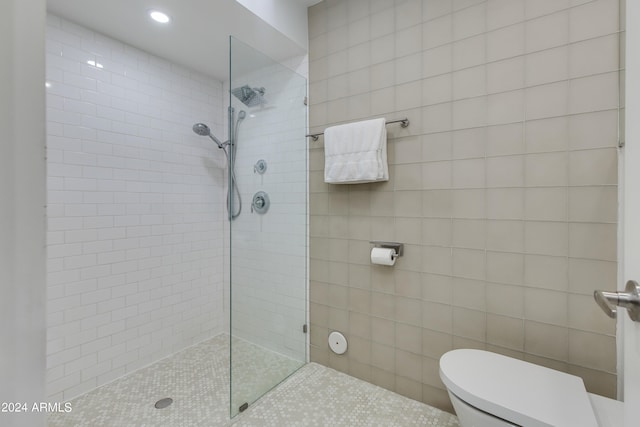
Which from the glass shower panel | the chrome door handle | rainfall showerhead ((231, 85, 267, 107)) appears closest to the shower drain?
the glass shower panel

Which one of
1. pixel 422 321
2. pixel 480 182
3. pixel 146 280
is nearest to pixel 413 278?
pixel 422 321

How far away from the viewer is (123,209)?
2.10 meters

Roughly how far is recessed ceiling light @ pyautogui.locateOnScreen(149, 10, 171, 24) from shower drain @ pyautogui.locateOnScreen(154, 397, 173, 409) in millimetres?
2275

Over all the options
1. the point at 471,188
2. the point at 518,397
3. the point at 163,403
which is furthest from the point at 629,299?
the point at 163,403

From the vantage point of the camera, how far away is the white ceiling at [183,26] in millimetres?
1688

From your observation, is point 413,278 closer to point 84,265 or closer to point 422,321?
point 422,321

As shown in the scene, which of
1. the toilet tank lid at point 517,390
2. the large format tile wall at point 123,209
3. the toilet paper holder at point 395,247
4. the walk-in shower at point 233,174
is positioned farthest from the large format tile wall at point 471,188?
the large format tile wall at point 123,209

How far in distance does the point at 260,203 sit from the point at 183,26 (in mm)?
1206

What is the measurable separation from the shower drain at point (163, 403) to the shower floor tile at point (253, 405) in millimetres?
25

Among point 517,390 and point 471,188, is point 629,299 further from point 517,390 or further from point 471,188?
point 471,188

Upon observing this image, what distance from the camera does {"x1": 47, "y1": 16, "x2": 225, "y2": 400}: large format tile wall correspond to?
180 centimetres

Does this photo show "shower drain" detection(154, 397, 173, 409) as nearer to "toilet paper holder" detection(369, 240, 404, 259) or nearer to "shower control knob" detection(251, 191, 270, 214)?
"shower control knob" detection(251, 191, 270, 214)

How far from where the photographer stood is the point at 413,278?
1766 mm

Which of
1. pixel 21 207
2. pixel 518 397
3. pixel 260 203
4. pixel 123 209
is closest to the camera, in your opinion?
pixel 21 207
